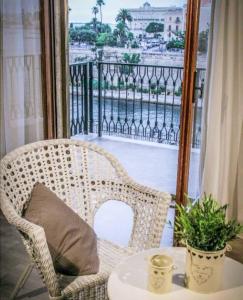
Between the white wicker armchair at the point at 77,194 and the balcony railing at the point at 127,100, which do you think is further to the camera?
the balcony railing at the point at 127,100

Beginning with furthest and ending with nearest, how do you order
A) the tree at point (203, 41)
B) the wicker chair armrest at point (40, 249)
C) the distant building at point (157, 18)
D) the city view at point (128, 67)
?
the city view at point (128, 67), the distant building at point (157, 18), the tree at point (203, 41), the wicker chair armrest at point (40, 249)

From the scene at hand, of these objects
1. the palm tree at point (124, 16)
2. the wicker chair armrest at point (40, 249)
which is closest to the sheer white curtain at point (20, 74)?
the palm tree at point (124, 16)

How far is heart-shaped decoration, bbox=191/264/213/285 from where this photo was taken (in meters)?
1.27

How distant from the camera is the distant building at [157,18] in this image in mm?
3477

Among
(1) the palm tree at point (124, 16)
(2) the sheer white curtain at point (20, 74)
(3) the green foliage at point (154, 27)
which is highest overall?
(1) the palm tree at point (124, 16)

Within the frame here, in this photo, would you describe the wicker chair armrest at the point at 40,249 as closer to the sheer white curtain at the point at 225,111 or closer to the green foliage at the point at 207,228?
the green foliage at the point at 207,228

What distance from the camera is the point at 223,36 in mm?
2455

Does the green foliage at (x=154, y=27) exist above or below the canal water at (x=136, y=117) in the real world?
above

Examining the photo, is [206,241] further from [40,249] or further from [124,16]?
[124,16]

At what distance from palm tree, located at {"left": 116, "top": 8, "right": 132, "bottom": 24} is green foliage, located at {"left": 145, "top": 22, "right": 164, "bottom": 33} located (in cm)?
19

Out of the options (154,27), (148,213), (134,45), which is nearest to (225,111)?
(148,213)

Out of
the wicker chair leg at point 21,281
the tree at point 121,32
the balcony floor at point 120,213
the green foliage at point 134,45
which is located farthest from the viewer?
the green foliage at point 134,45

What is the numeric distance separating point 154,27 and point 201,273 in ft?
9.48

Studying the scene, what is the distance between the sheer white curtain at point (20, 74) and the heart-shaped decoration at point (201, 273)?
2.14 meters
